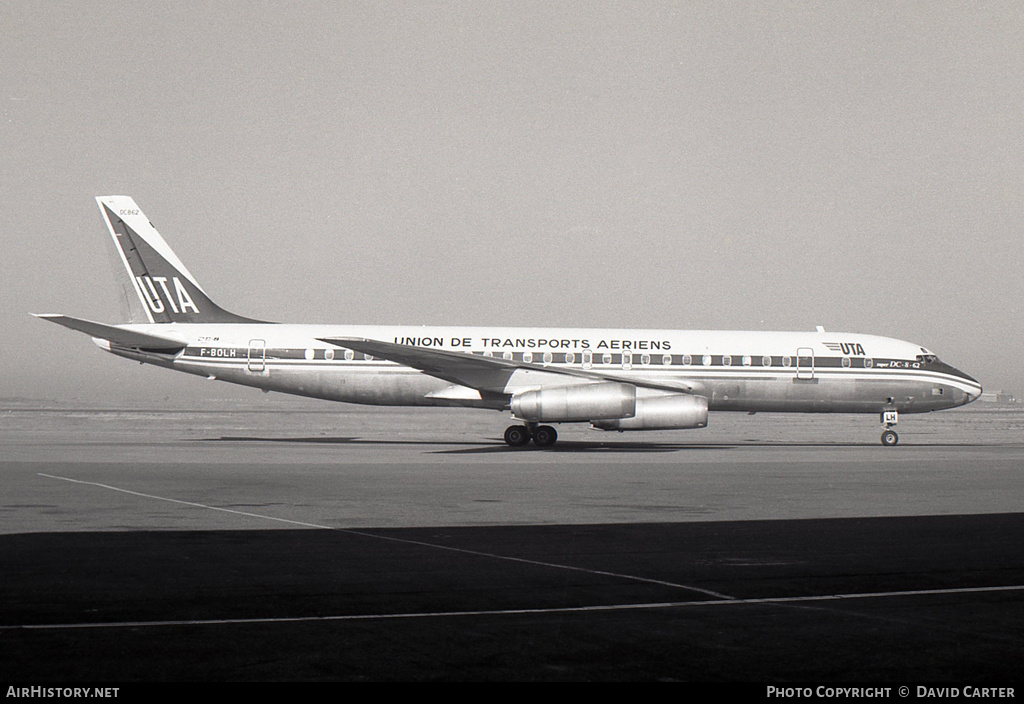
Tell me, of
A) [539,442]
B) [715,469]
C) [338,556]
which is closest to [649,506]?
[338,556]

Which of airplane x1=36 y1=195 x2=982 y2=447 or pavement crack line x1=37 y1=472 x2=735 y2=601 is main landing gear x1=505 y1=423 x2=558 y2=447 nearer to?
airplane x1=36 y1=195 x2=982 y2=447

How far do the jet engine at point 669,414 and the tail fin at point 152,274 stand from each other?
1296cm

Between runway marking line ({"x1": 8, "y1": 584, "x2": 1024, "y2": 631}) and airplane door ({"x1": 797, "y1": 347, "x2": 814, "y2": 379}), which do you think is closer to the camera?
runway marking line ({"x1": 8, "y1": 584, "x2": 1024, "y2": 631})

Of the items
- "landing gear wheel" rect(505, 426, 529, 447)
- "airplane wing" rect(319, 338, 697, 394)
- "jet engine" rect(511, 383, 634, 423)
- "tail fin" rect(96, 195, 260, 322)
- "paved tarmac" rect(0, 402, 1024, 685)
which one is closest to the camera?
"paved tarmac" rect(0, 402, 1024, 685)

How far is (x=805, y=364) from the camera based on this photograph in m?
30.3

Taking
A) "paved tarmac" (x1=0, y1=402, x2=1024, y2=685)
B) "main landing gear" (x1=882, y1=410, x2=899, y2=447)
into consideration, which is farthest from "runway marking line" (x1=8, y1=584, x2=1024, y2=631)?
"main landing gear" (x1=882, y1=410, x2=899, y2=447)

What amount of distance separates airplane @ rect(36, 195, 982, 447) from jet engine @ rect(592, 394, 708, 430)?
3.91ft

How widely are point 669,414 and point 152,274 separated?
1716 centimetres

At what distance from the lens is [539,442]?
2936cm

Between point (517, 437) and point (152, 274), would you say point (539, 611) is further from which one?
point (152, 274)

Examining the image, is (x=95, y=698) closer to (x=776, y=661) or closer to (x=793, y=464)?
(x=776, y=661)

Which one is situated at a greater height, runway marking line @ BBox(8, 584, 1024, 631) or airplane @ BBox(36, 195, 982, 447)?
airplane @ BBox(36, 195, 982, 447)

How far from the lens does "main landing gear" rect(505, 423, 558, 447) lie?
29266 millimetres

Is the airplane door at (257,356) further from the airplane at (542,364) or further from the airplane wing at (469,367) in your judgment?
the airplane wing at (469,367)
